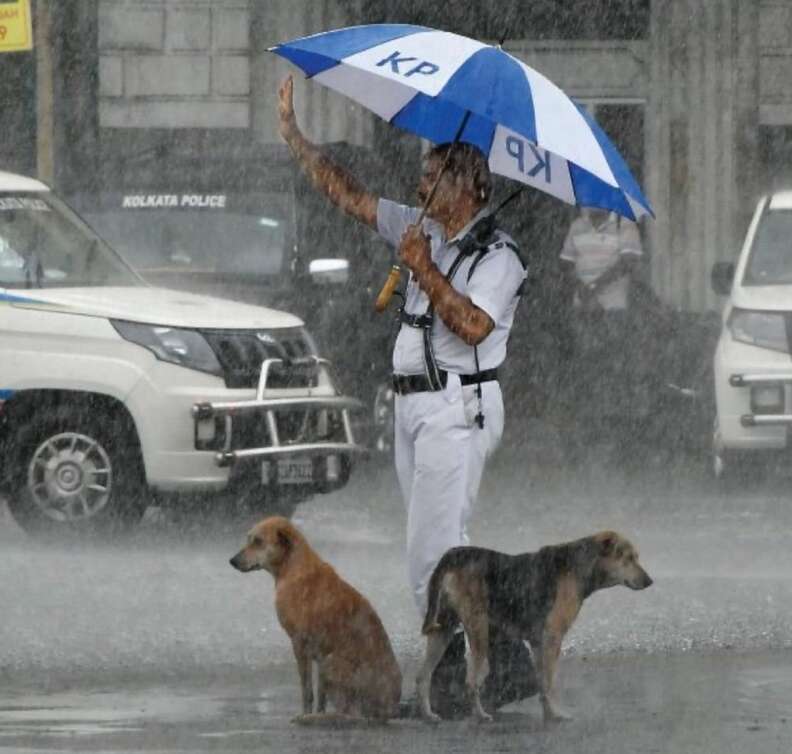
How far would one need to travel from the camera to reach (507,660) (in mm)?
8352

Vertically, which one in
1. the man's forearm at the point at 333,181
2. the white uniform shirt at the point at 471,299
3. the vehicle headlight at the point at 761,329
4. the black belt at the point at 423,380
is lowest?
the vehicle headlight at the point at 761,329

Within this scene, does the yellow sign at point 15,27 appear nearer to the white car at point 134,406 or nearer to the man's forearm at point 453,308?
the white car at point 134,406

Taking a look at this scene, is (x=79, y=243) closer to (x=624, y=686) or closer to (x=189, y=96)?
(x=624, y=686)

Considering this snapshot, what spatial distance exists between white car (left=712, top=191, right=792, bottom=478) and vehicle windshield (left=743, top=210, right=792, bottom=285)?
0.01 metres

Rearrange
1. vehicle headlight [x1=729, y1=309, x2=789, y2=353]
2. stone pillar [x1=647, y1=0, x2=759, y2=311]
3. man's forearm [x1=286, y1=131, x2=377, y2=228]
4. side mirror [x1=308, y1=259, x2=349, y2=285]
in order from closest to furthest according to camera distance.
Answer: man's forearm [x1=286, y1=131, x2=377, y2=228] < side mirror [x1=308, y1=259, x2=349, y2=285] < vehicle headlight [x1=729, y1=309, x2=789, y2=353] < stone pillar [x1=647, y1=0, x2=759, y2=311]

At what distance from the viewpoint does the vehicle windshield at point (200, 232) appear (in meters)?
15.5

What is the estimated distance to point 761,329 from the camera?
15.4 m

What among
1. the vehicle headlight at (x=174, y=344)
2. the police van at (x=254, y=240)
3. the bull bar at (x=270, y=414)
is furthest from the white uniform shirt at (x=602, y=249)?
the vehicle headlight at (x=174, y=344)

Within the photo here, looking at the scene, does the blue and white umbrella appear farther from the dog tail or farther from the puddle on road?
the puddle on road

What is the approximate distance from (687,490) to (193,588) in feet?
17.3

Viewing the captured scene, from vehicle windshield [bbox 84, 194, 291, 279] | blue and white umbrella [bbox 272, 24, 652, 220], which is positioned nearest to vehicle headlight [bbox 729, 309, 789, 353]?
vehicle windshield [bbox 84, 194, 291, 279]

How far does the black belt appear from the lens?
8398mm

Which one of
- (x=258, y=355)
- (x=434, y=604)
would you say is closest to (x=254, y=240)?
(x=258, y=355)

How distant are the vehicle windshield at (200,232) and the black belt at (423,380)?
Answer: 23.0 feet
